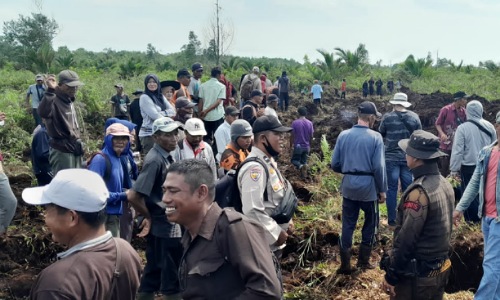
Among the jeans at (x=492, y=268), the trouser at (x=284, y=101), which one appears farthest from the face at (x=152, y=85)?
the trouser at (x=284, y=101)

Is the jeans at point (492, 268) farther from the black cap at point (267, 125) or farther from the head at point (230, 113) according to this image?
the head at point (230, 113)

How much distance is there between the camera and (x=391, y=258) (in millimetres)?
3373

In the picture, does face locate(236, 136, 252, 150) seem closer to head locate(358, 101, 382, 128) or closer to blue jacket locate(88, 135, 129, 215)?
blue jacket locate(88, 135, 129, 215)

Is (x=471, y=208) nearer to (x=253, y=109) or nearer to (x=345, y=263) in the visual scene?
(x=345, y=263)

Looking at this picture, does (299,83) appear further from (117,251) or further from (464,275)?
(117,251)

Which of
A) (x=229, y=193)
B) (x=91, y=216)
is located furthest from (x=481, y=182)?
(x=91, y=216)

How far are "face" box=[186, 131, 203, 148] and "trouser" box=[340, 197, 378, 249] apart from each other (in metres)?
1.80

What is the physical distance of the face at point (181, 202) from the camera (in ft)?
7.07

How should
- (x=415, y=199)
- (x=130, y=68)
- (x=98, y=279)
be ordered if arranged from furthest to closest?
(x=130, y=68)
(x=415, y=199)
(x=98, y=279)

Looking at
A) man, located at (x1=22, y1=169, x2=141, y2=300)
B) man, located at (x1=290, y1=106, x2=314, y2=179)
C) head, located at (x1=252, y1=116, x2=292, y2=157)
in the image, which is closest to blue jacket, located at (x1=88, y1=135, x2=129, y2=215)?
head, located at (x1=252, y1=116, x2=292, y2=157)

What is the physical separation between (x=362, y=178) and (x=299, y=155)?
4.43 meters

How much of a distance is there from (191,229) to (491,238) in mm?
3008

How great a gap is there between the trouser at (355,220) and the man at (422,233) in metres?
1.58

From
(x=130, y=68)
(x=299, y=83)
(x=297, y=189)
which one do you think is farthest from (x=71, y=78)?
(x=299, y=83)
